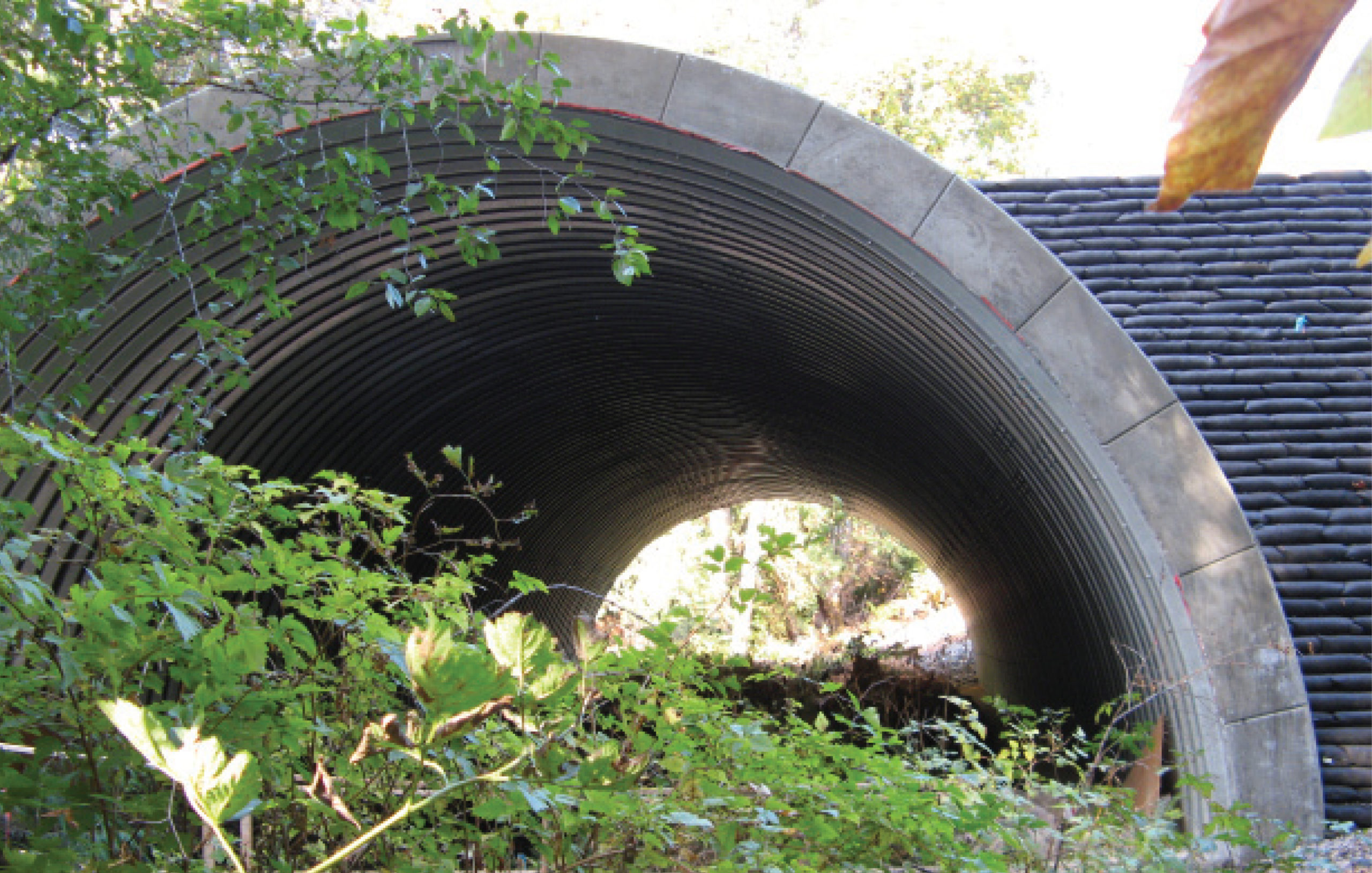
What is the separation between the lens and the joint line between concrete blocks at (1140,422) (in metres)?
5.18

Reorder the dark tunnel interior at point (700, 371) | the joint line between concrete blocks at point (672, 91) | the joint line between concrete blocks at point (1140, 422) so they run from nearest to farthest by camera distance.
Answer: the joint line between concrete blocks at point (1140, 422)
the joint line between concrete blocks at point (672, 91)
the dark tunnel interior at point (700, 371)

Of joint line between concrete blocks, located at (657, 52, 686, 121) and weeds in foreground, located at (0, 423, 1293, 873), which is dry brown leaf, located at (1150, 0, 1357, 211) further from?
joint line between concrete blocks, located at (657, 52, 686, 121)

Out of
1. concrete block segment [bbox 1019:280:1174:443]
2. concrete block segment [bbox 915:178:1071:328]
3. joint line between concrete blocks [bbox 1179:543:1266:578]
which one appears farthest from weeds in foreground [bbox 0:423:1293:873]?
concrete block segment [bbox 915:178:1071:328]

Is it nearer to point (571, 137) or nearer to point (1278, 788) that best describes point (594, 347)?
point (571, 137)

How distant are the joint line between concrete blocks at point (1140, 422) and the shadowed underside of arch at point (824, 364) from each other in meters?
0.02

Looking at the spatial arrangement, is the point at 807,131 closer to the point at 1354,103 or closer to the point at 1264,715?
the point at 1264,715

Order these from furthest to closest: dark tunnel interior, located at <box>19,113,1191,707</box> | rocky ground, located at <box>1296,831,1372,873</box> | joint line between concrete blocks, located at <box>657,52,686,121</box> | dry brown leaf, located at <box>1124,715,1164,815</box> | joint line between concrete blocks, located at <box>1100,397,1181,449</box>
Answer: dark tunnel interior, located at <box>19,113,1191,707</box>
joint line between concrete blocks, located at <box>657,52,686,121</box>
joint line between concrete blocks, located at <box>1100,397,1181,449</box>
dry brown leaf, located at <box>1124,715,1164,815</box>
rocky ground, located at <box>1296,831,1372,873</box>

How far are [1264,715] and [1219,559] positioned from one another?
2.19ft

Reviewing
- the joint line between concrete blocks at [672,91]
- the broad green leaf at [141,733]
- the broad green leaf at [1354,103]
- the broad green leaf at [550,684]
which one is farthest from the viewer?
the joint line between concrete blocks at [672,91]

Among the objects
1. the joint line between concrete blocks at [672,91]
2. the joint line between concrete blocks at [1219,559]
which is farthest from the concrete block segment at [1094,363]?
the joint line between concrete blocks at [672,91]

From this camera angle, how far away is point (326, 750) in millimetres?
2910

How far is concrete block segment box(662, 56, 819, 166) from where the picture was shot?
5.47m

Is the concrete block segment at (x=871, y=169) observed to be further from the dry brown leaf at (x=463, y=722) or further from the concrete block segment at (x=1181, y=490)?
the dry brown leaf at (x=463, y=722)

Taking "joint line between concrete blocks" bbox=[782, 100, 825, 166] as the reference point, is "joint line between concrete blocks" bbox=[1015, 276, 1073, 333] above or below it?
below
